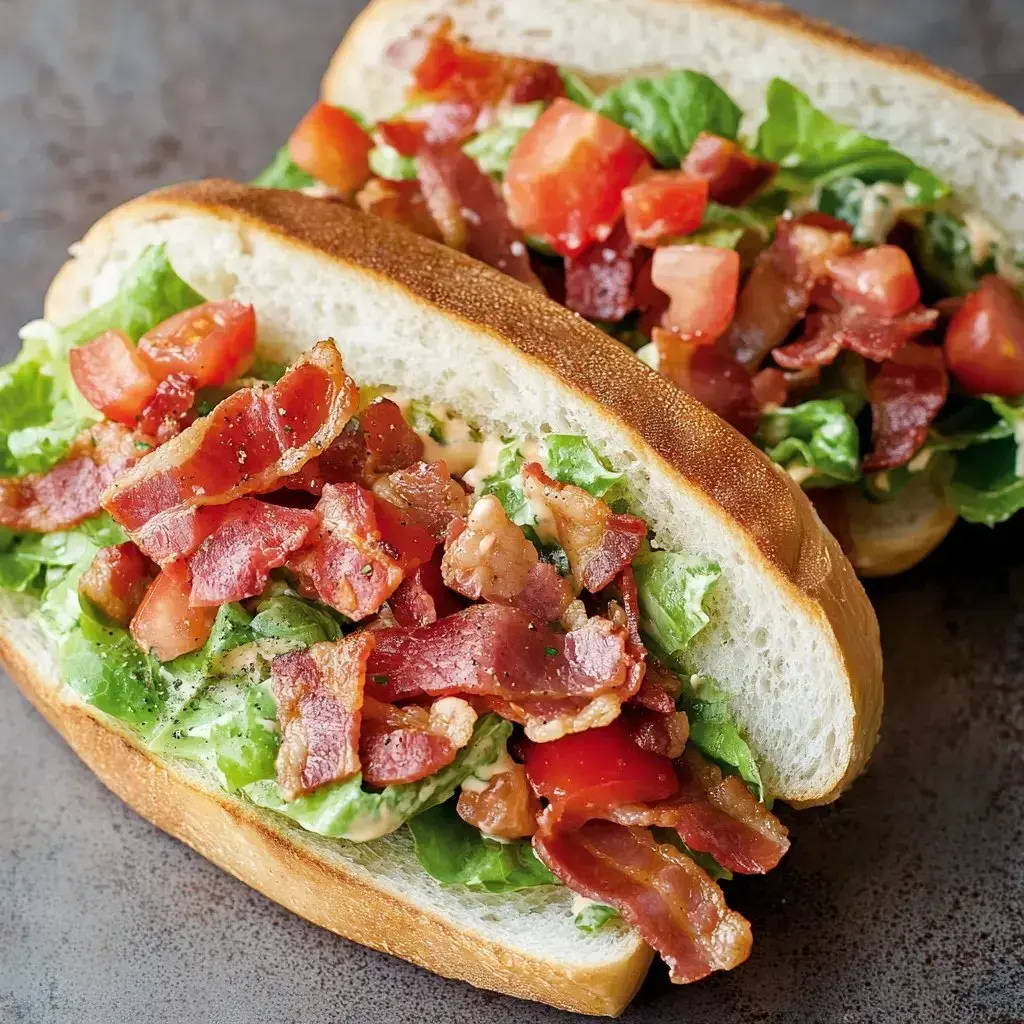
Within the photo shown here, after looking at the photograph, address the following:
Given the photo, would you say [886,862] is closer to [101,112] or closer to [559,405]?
[559,405]

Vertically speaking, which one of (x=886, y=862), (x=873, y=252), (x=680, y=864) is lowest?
(x=886, y=862)

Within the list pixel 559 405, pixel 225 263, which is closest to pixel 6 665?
pixel 225 263

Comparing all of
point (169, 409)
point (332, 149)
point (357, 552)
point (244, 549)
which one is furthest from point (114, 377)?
point (332, 149)

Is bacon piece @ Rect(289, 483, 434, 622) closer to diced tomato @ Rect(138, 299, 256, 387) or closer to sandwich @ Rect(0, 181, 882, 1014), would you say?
sandwich @ Rect(0, 181, 882, 1014)

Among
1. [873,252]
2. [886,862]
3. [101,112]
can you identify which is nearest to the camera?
[886,862]

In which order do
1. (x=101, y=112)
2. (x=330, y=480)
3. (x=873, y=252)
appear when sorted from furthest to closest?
(x=101, y=112), (x=873, y=252), (x=330, y=480)
